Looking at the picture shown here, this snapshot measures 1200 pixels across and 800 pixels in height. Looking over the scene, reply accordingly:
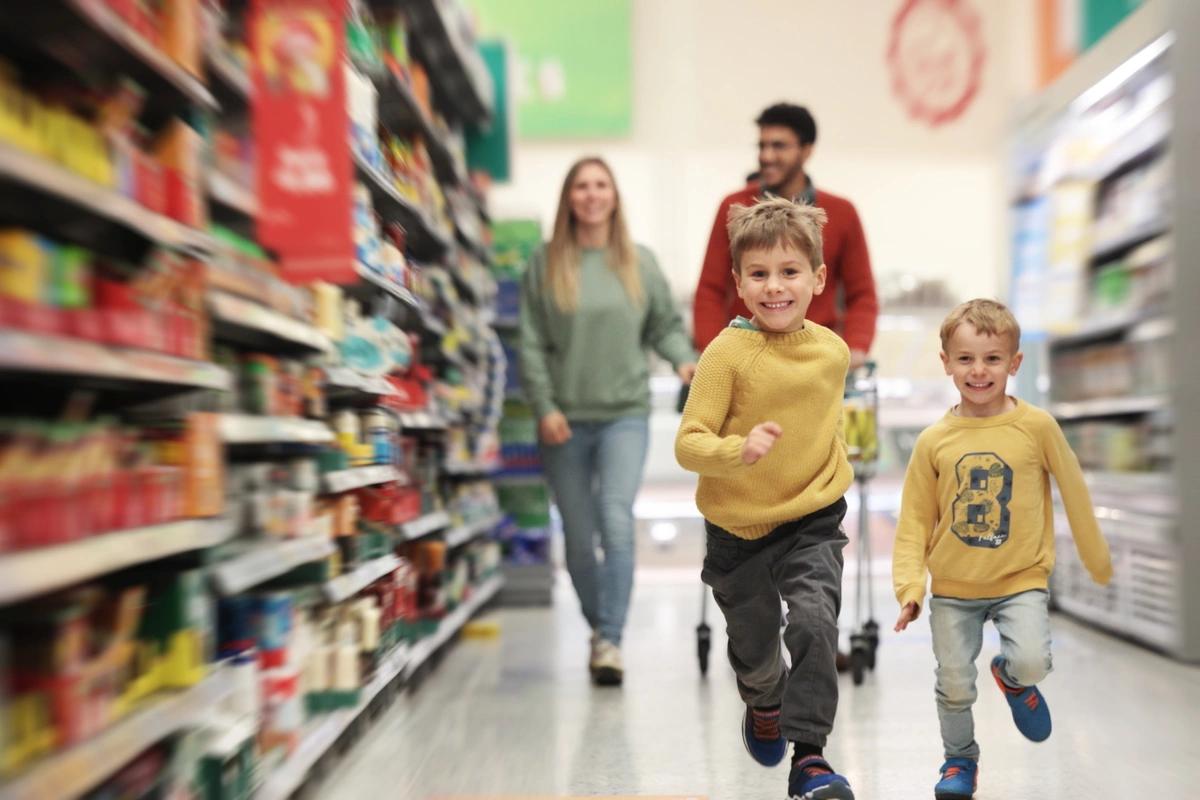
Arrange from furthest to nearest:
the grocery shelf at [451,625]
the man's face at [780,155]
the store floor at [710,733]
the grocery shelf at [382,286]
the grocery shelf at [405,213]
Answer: the grocery shelf at [451,625] → the grocery shelf at [405,213] → the man's face at [780,155] → the grocery shelf at [382,286] → the store floor at [710,733]

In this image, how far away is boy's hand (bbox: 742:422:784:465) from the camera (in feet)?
5.87

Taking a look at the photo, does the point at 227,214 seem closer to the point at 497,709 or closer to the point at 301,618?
the point at 301,618

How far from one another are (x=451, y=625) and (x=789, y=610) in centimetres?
240

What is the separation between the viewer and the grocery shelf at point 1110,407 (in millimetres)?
4157

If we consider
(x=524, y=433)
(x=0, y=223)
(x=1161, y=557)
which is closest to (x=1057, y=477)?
(x=0, y=223)

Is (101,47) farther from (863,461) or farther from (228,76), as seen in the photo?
(863,461)

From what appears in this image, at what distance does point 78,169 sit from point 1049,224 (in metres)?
4.33

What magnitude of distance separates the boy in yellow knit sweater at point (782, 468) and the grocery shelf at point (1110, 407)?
7.67ft

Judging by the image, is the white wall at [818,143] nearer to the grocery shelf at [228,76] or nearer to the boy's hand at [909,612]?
the grocery shelf at [228,76]

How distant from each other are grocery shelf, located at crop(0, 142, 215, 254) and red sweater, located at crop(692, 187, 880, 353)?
1130mm

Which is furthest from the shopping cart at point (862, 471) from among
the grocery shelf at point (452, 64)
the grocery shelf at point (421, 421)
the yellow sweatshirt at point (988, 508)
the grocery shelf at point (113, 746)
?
the grocery shelf at point (452, 64)

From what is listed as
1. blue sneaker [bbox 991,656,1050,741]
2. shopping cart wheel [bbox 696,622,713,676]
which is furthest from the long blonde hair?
blue sneaker [bbox 991,656,1050,741]

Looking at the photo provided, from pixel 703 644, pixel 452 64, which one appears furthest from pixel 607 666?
pixel 452 64

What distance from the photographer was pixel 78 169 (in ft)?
5.16
